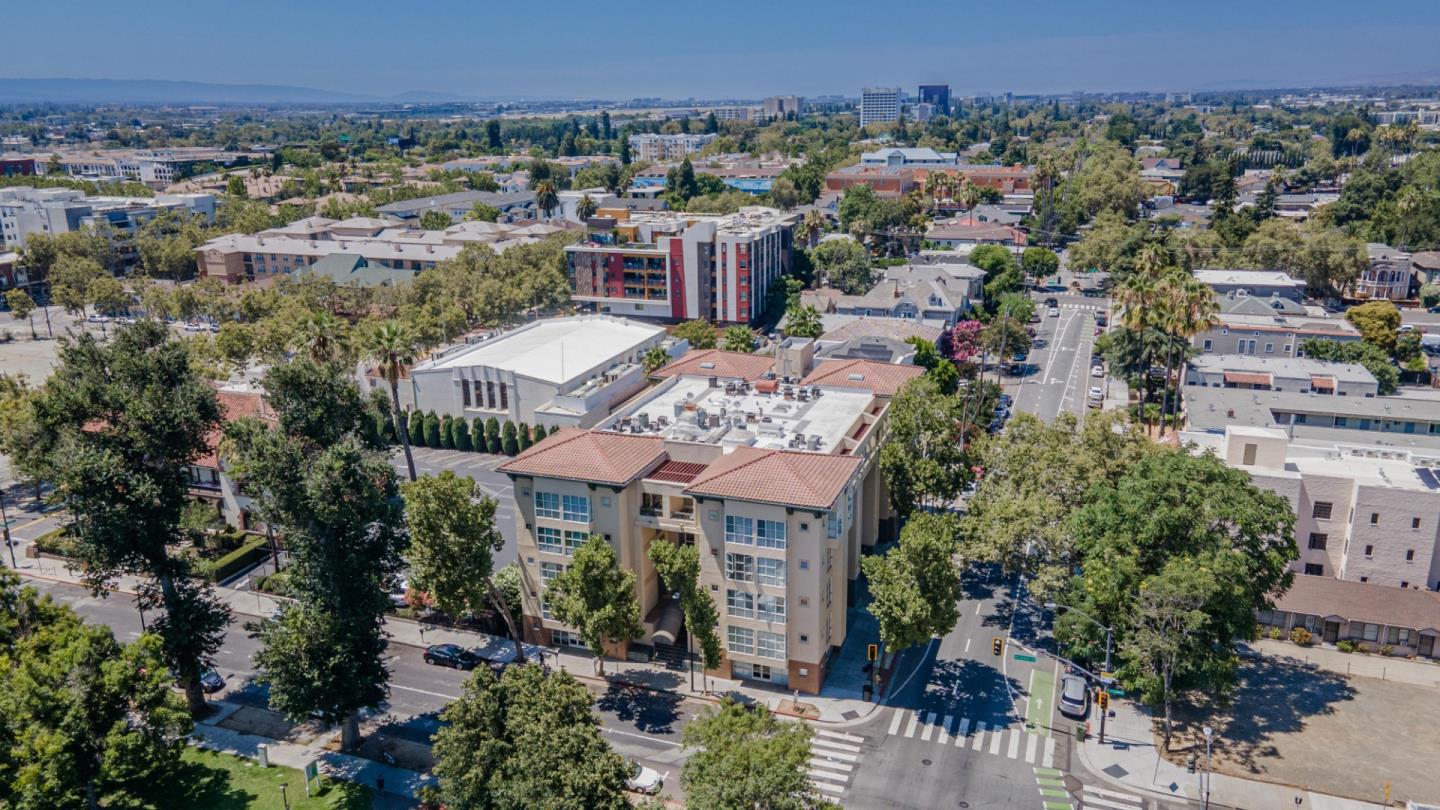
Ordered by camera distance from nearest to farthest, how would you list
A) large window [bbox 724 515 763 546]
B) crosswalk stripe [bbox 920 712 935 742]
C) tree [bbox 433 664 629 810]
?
1. tree [bbox 433 664 629 810]
2. crosswalk stripe [bbox 920 712 935 742]
3. large window [bbox 724 515 763 546]

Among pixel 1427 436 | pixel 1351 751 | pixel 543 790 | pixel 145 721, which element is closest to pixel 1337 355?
pixel 1427 436

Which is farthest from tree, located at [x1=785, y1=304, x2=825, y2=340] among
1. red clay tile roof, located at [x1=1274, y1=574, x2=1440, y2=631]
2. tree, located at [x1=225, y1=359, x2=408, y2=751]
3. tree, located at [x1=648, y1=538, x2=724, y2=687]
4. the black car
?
tree, located at [x1=225, y1=359, x2=408, y2=751]

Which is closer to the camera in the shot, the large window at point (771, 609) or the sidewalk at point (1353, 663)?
the large window at point (771, 609)

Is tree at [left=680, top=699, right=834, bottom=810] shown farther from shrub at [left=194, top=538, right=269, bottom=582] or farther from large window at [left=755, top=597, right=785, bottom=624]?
shrub at [left=194, top=538, right=269, bottom=582]

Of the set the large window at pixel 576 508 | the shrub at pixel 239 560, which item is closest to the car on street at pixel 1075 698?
the large window at pixel 576 508

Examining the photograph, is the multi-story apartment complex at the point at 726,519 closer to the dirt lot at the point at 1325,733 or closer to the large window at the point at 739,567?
the large window at the point at 739,567

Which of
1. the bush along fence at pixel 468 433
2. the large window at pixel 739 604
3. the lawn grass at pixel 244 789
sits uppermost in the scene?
the large window at pixel 739 604

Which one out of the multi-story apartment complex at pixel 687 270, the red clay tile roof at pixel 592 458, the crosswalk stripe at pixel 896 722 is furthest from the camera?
the multi-story apartment complex at pixel 687 270
